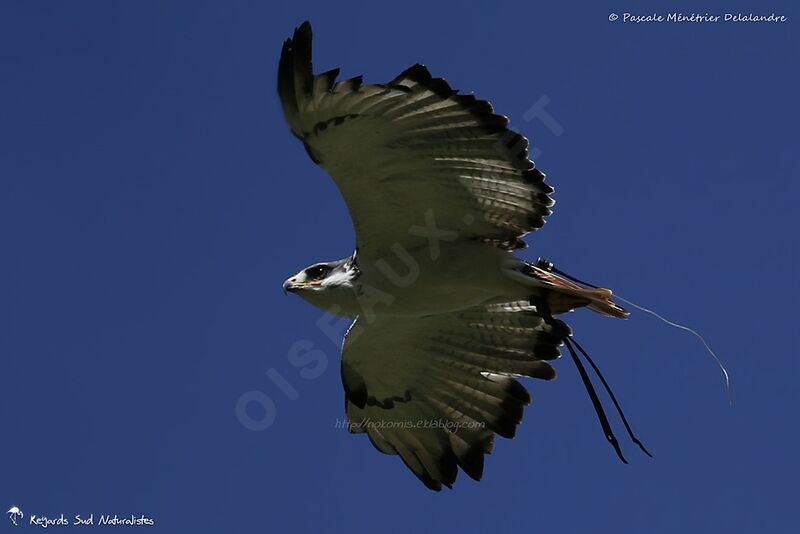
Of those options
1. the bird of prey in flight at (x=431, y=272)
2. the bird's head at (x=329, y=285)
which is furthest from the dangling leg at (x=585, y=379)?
the bird's head at (x=329, y=285)

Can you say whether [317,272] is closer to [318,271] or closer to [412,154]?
[318,271]

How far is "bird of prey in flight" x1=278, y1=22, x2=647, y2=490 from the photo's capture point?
902cm

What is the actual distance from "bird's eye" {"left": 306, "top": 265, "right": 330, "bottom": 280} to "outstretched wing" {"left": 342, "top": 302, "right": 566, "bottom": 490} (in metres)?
0.80

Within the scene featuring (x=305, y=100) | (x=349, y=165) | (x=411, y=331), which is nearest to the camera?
(x=305, y=100)

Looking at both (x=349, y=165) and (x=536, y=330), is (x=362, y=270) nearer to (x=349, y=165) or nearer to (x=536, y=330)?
(x=349, y=165)

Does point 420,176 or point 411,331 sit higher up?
point 420,176

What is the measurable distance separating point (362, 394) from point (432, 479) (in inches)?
41.8

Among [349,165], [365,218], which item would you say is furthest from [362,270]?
[349,165]

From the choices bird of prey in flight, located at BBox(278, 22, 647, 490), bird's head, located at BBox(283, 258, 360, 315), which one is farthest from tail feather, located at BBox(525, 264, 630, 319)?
bird's head, located at BBox(283, 258, 360, 315)

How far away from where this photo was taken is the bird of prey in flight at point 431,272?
9.02 meters

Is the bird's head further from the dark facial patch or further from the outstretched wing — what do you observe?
the outstretched wing

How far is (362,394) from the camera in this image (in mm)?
11250

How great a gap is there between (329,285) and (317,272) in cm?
24

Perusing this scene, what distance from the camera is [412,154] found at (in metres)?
9.35
